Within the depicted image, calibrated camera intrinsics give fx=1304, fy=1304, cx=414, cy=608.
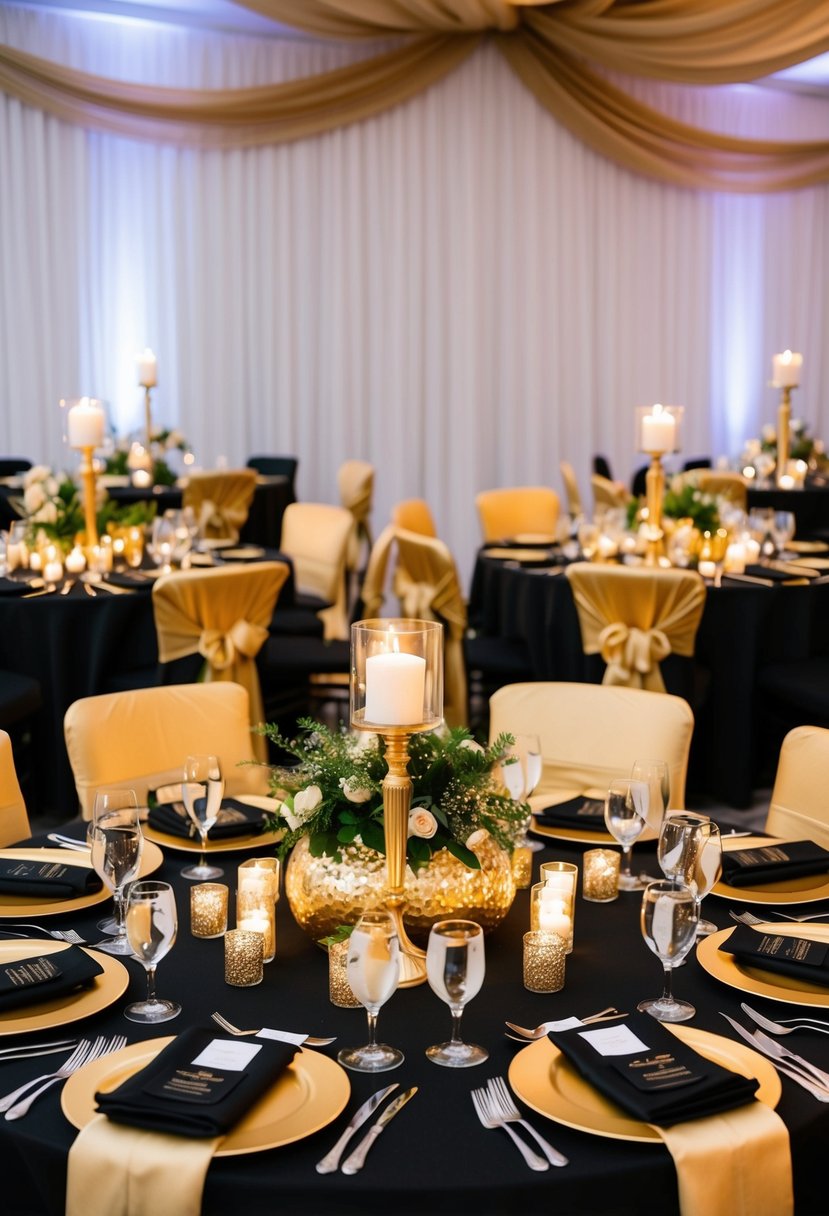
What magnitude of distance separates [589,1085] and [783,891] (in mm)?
774

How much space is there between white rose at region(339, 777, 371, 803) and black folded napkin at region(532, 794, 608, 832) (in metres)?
0.72

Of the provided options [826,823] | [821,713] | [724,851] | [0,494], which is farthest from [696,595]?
[0,494]

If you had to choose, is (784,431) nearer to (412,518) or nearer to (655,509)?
(412,518)

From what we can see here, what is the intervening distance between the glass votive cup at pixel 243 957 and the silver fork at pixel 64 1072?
190 millimetres

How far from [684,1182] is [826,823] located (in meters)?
1.33

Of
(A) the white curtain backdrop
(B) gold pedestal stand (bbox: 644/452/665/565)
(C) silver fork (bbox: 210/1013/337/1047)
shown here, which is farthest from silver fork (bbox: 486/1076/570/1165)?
(A) the white curtain backdrop

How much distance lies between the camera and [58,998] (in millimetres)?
1740

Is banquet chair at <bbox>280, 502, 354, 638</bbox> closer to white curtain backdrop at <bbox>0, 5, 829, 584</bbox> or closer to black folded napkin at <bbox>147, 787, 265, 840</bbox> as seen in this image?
white curtain backdrop at <bbox>0, 5, 829, 584</bbox>

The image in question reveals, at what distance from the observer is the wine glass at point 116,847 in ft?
6.02

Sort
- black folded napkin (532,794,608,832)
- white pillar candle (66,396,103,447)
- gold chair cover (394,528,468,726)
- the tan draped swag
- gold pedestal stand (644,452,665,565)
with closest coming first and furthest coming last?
1. black folded napkin (532,794,608,832)
2. white pillar candle (66,396,103,447)
3. gold pedestal stand (644,452,665,565)
4. gold chair cover (394,528,468,726)
5. the tan draped swag

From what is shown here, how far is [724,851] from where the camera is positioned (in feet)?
7.49

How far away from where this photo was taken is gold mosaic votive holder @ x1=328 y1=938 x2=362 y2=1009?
5.69ft

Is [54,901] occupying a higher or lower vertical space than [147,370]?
lower

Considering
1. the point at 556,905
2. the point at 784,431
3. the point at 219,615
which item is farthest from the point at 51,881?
the point at 784,431
